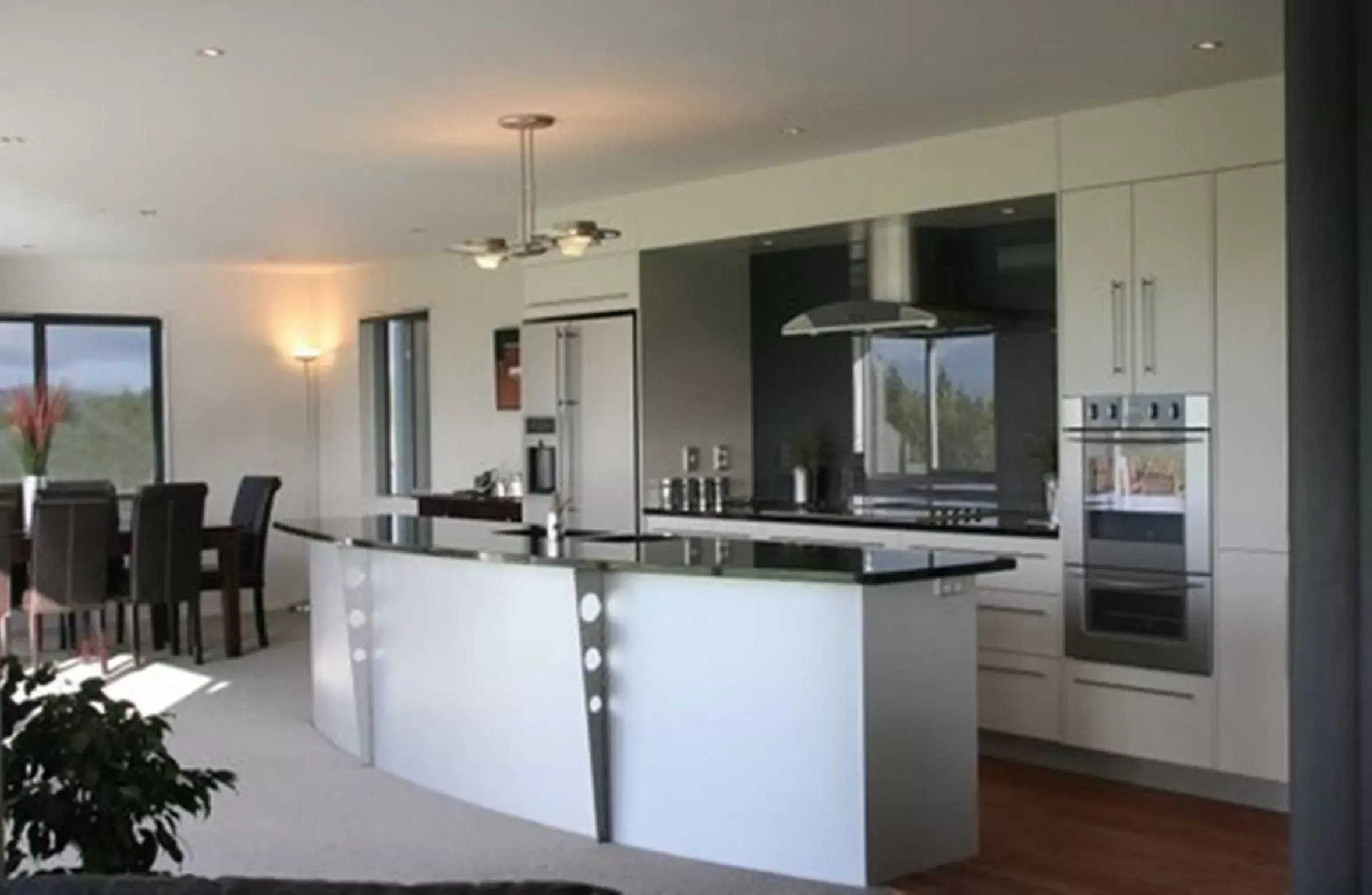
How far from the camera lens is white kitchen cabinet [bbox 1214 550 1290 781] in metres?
5.14

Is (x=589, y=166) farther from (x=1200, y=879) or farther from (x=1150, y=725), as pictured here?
(x=1200, y=879)

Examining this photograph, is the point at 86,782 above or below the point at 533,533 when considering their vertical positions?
below

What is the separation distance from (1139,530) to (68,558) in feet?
19.2

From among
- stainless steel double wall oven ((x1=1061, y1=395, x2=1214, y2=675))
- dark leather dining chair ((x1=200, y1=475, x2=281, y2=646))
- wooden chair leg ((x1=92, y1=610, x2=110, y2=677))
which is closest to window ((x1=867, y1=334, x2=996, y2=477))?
stainless steel double wall oven ((x1=1061, y1=395, x2=1214, y2=675))

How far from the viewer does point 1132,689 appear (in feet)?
18.1

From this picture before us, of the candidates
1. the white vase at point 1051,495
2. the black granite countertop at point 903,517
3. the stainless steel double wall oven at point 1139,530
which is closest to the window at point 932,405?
the black granite countertop at point 903,517

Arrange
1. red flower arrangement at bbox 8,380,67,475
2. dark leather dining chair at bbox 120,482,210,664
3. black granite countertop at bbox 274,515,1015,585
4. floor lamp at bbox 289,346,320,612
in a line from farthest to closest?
floor lamp at bbox 289,346,320,612 < red flower arrangement at bbox 8,380,67,475 < dark leather dining chair at bbox 120,482,210,664 < black granite countertop at bbox 274,515,1015,585

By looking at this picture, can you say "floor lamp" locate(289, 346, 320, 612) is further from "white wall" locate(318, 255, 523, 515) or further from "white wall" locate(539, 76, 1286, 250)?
"white wall" locate(539, 76, 1286, 250)

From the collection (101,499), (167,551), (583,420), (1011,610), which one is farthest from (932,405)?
(101,499)

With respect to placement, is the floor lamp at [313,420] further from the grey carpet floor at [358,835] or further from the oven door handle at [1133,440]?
the oven door handle at [1133,440]

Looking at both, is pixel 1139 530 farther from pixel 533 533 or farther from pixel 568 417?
pixel 568 417

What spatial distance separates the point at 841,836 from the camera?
4250mm

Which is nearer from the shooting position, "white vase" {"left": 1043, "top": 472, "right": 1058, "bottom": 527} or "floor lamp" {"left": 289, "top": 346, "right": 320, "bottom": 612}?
"white vase" {"left": 1043, "top": 472, "right": 1058, "bottom": 527}

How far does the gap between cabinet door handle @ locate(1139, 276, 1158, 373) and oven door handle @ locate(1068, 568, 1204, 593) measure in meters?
0.77
